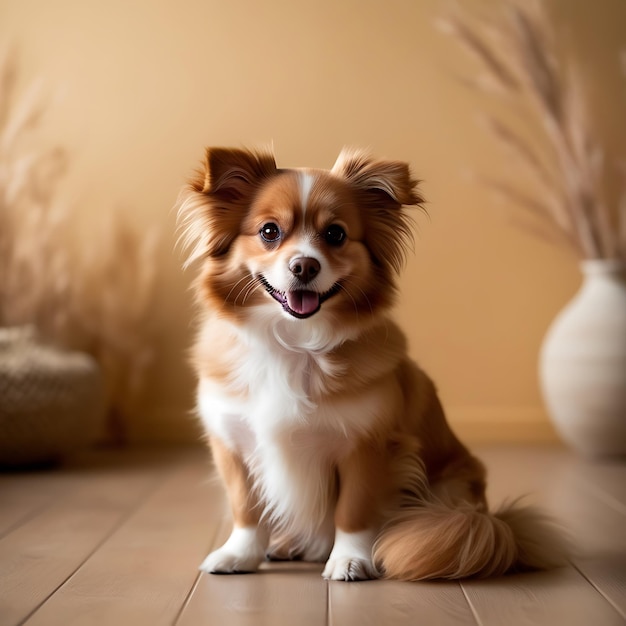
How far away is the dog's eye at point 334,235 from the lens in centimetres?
189

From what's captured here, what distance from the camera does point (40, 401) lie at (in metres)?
3.27

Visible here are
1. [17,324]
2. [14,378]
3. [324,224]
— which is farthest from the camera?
[17,324]

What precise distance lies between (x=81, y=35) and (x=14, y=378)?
1.64 meters

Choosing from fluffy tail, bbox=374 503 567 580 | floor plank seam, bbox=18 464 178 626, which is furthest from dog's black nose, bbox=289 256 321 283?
floor plank seam, bbox=18 464 178 626

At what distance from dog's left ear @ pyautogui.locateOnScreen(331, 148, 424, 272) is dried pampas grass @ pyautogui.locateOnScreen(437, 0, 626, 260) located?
176 cm

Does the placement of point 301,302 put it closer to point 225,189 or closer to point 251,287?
point 251,287

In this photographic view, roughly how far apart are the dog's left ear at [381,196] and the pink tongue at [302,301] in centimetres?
22

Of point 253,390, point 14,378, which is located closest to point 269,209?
point 253,390

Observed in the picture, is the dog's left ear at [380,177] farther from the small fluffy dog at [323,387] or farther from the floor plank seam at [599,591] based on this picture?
the floor plank seam at [599,591]

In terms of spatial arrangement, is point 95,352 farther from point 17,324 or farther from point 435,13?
point 435,13

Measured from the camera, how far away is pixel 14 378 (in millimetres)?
3248

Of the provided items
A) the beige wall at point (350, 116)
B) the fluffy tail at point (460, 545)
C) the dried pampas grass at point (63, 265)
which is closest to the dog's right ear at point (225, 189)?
the fluffy tail at point (460, 545)

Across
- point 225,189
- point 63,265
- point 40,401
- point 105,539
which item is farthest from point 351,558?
point 63,265

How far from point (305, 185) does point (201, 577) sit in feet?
2.79
